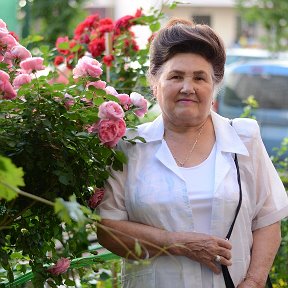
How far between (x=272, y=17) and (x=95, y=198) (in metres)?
22.4

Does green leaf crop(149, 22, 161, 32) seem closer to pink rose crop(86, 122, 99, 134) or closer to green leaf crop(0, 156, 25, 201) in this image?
pink rose crop(86, 122, 99, 134)

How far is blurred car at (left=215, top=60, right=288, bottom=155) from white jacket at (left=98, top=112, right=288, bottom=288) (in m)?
9.49

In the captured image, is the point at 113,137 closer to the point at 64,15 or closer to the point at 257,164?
the point at 257,164

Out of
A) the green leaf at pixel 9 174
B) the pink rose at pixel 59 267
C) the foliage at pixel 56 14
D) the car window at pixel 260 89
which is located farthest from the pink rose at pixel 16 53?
the foliage at pixel 56 14

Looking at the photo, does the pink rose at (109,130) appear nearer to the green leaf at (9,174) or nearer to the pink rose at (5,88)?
the pink rose at (5,88)

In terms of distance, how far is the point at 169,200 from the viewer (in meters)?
3.31

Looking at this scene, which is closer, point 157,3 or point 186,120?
point 186,120

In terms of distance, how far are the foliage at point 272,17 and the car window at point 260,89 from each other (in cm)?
1057

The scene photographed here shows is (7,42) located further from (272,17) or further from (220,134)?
(272,17)

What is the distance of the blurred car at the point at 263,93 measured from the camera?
13.3 m

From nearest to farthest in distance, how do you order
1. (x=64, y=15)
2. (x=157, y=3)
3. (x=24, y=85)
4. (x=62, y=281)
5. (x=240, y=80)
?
(x=24, y=85)
(x=62, y=281)
(x=157, y=3)
(x=240, y=80)
(x=64, y=15)

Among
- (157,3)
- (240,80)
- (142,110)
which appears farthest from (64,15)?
(142,110)

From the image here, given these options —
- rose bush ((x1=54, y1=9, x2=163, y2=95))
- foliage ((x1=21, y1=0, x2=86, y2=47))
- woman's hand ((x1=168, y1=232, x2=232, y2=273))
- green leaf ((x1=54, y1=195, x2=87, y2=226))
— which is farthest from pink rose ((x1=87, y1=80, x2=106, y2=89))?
foliage ((x1=21, y1=0, x2=86, y2=47))

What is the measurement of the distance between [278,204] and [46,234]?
0.94 meters
